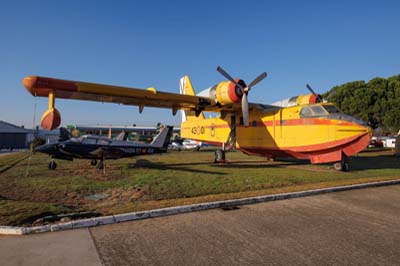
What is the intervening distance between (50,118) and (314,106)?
12336mm

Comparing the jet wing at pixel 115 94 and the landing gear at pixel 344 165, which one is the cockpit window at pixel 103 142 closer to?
→ the jet wing at pixel 115 94

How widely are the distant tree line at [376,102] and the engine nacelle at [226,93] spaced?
776 inches

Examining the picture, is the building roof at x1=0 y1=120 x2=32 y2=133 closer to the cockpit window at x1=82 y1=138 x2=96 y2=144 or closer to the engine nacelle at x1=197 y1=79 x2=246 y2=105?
the cockpit window at x1=82 y1=138 x2=96 y2=144

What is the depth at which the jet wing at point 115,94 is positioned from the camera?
10.3 meters

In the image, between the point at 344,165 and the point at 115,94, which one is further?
the point at 344,165

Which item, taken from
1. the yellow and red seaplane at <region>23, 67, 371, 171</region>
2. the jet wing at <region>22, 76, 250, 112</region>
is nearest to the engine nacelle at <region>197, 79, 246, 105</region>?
the yellow and red seaplane at <region>23, 67, 371, 171</region>

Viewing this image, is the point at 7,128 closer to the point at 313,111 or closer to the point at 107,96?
the point at 107,96

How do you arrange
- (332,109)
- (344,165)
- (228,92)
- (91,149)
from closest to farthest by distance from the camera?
(332,109), (344,165), (91,149), (228,92)

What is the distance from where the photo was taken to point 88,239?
4055mm

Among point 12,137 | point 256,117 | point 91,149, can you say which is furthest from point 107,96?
point 12,137

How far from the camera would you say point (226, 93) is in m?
13.9

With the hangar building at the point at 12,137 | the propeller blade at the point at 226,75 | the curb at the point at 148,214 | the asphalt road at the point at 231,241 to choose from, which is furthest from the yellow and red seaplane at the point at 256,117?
the hangar building at the point at 12,137

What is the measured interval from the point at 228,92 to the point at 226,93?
13 centimetres

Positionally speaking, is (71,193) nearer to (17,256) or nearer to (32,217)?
(32,217)
